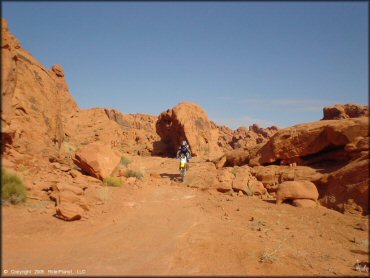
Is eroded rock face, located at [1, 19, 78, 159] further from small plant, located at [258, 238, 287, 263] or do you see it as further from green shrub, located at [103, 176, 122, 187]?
small plant, located at [258, 238, 287, 263]

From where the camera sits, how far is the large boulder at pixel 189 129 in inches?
1059

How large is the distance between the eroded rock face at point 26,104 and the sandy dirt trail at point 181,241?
3032mm

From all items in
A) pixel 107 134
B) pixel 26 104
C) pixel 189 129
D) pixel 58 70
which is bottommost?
pixel 26 104

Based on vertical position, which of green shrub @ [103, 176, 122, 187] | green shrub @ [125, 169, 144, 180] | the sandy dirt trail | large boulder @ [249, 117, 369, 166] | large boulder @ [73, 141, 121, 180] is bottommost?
the sandy dirt trail

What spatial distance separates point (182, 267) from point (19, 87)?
8.43 m

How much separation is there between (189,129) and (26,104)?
1818 centimetres

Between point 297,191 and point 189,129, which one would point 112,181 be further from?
point 189,129

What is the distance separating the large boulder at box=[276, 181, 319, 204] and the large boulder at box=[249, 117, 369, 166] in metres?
2.53

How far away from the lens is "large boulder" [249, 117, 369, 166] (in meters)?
10.9

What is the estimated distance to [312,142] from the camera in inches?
500

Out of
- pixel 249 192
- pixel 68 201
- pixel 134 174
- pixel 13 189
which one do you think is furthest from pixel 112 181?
pixel 249 192

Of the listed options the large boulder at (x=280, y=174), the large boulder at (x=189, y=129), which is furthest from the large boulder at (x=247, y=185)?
the large boulder at (x=189, y=129)

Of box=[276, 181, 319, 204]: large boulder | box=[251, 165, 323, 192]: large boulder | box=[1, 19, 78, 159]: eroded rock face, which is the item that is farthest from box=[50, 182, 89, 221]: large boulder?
box=[251, 165, 323, 192]: large boulder

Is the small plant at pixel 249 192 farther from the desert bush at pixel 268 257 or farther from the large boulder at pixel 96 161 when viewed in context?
the desert bush at pixel 268 257
